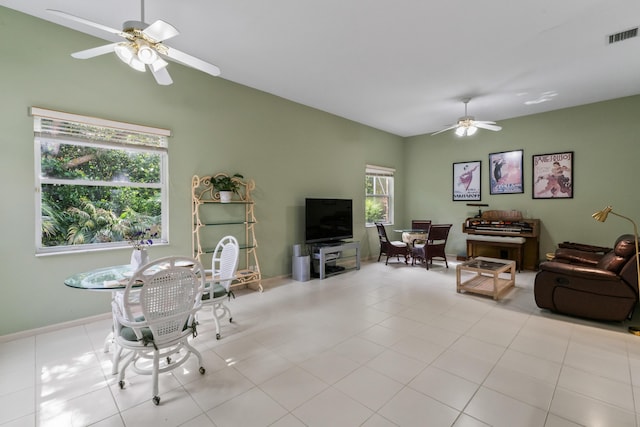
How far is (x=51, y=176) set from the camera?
3041mm

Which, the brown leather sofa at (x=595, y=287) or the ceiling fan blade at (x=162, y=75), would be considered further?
the brown leather sofa at (x=595, y=287)

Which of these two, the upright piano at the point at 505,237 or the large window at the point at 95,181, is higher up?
the large window at the point at 95,181

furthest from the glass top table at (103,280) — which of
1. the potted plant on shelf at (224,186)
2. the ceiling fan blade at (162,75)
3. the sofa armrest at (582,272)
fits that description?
the sofa armrest at (582,272)

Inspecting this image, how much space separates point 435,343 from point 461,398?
788 mm

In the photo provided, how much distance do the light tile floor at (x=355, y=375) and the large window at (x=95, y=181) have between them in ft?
3.39

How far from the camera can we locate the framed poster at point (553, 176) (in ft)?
18.2

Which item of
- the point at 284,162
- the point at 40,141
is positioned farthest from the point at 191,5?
the point at 284,162

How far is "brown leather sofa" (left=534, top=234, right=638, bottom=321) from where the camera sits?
3.08m

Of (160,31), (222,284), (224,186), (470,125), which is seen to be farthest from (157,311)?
(470,125)

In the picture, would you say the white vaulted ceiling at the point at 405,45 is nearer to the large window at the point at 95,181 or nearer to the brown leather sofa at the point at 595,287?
the large window at the point at 95,181

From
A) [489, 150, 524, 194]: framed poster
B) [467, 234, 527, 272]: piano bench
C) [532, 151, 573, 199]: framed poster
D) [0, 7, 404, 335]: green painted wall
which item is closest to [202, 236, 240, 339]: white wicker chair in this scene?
[0, 7, 404, 335]: green painted wall

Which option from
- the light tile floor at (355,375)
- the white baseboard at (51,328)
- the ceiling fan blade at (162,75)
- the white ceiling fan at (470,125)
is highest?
the white ceiling fan at (470,125)

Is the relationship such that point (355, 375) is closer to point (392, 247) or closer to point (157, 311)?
point (157, 311)

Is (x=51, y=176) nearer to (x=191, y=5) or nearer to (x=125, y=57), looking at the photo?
(x=125, y=57)
